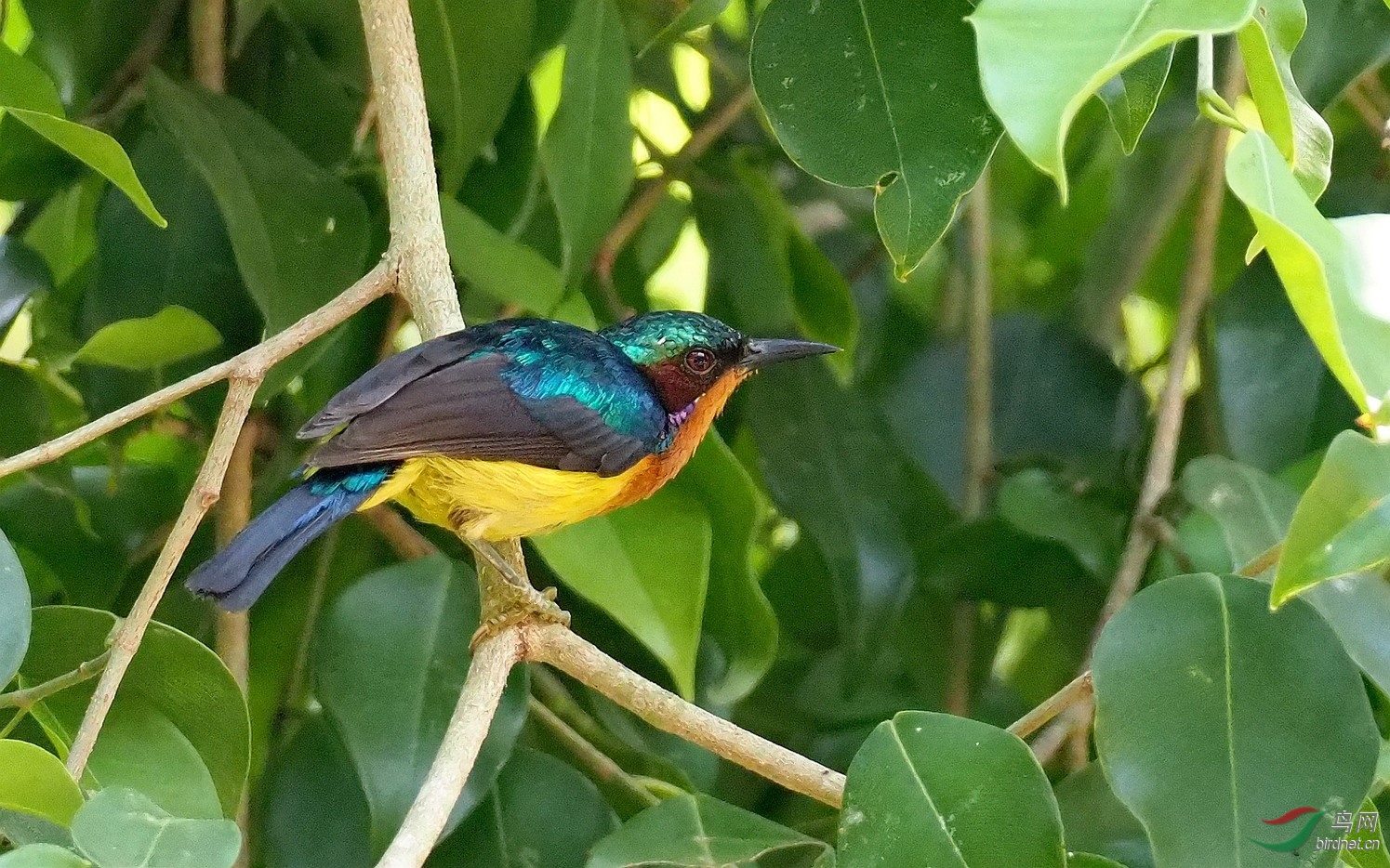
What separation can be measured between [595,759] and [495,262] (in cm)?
71

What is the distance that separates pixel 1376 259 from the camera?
104cm

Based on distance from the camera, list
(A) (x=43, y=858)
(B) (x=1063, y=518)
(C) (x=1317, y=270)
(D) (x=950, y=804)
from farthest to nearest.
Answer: (B) (x=1063, y=518) → (D) (x=950, y=804) → (A) (x=43, y=858) → (C) (x=1317, y=270)

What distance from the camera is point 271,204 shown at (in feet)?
6.47

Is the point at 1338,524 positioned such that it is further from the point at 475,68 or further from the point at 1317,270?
the point at 475,68

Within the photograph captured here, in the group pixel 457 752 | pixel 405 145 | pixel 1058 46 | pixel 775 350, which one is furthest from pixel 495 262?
pixel 1058 46

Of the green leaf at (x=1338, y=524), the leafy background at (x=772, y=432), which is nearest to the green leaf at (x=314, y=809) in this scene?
the leafy background at (x=772, y=432)

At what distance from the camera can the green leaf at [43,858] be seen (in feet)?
3.43

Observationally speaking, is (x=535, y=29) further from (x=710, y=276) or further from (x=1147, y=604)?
(x=1147, y=604)

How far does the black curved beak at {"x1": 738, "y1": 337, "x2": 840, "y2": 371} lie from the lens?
2234 millimetres

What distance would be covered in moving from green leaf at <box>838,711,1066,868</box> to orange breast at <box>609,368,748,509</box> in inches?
27.6

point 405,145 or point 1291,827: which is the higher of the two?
point 405,145

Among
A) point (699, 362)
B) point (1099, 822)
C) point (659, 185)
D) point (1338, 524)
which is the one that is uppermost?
point (1338, 524)

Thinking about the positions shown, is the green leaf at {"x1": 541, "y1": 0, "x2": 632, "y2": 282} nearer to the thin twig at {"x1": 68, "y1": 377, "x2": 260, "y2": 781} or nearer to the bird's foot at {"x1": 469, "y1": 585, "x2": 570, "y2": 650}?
the bird's foot at {"x1": 469, "y1": 585, "x2": 570, "y2": 650}

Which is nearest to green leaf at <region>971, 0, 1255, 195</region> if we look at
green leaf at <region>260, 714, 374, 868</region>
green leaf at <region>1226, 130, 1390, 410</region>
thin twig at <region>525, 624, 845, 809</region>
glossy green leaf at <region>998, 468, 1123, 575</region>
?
green leaf at <region>1226, 130, 1390, 410</region>
